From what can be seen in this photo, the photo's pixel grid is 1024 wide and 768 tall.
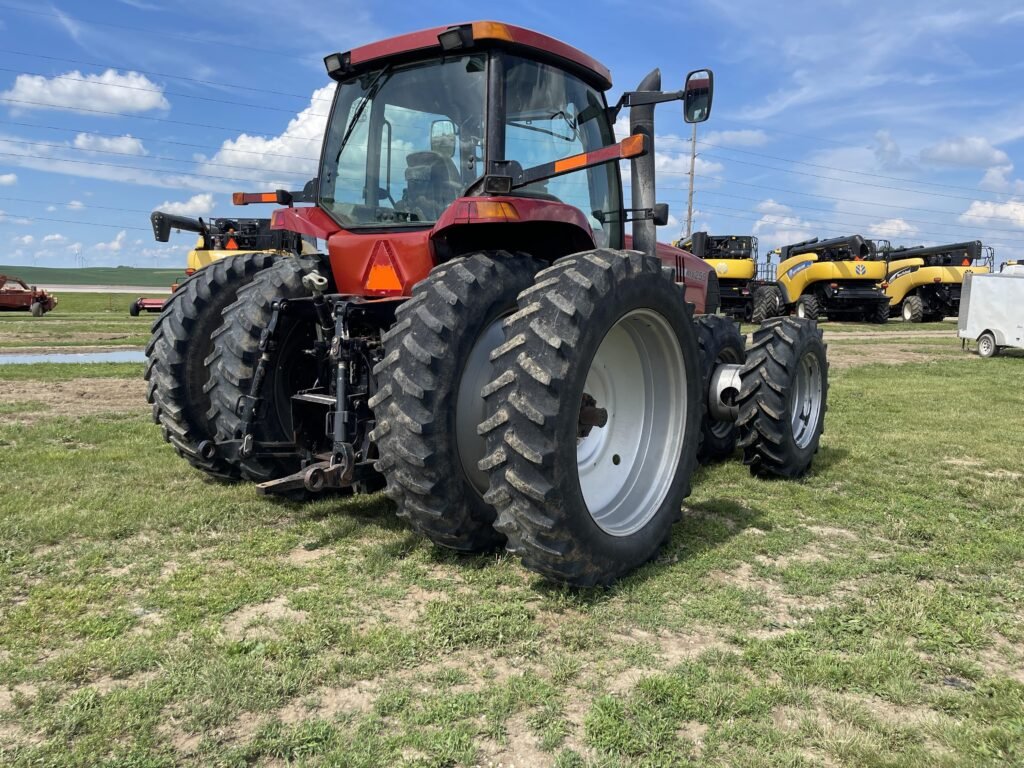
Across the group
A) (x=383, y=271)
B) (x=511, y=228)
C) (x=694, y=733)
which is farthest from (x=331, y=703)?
(x=511, y=228)

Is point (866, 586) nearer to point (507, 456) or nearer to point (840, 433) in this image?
point (507, 456)

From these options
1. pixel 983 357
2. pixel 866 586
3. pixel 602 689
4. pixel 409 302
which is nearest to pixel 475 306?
pixel 409 302

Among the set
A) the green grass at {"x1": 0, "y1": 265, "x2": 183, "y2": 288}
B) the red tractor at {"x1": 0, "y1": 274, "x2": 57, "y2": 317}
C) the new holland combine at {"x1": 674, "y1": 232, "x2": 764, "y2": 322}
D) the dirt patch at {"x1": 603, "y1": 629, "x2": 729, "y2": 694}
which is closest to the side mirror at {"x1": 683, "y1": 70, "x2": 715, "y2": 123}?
the dirt patch at {"x1": 603, "y1": 629, "x2": 729, "y2": 694}

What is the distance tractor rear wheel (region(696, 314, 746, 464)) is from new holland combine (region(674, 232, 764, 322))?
1915 cm

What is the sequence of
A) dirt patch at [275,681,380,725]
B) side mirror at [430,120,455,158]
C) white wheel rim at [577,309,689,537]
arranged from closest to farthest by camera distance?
dirt patch at [275,681,380,725] < white wheel rim at [577,309,689,537] < side mirror at [430,120,455,158]

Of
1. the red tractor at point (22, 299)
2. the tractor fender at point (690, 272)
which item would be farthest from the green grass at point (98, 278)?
the tractor fender at point (690, 272)

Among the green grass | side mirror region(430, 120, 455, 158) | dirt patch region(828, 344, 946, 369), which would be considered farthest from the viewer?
the green grass

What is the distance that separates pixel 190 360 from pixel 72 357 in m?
9.68

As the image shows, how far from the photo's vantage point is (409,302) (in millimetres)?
3584

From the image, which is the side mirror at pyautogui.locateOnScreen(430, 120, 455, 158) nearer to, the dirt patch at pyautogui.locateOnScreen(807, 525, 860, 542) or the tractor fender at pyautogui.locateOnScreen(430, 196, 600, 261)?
the tractor fender at pyautogui.locateOnScreen(430, 196, 600, 261)

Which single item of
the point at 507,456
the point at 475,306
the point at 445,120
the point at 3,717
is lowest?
the point at 3,717

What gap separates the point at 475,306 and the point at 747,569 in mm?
1953

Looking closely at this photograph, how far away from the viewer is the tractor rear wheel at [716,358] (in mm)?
6090

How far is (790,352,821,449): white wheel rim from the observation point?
5.98m
